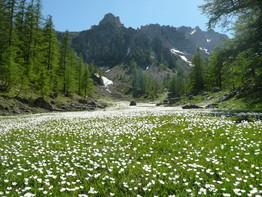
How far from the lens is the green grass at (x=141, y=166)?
7.94 m

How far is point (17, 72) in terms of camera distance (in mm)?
56344

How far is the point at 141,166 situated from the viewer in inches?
398

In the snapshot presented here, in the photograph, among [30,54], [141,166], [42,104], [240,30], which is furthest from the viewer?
[30,54]

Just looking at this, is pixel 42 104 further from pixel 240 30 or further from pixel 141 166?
pixel 141 166

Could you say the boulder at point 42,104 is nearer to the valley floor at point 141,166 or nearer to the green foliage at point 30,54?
the green foliage at point 30,54

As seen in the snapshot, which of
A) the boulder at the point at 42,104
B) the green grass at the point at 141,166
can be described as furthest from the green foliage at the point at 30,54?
the green grass at the point at 141,166

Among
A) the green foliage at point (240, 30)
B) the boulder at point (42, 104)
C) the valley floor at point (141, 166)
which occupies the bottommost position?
the valley floor at point (141, 166)

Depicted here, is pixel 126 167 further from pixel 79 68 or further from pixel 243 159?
pixel 79 68

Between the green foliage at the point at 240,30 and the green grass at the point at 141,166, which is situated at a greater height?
the green foliage at the point at 240,30

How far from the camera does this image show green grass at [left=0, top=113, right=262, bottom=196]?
313 inches

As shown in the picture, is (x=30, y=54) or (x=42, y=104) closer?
(x=42, y=104)

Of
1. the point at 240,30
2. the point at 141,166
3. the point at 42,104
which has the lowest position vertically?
the point at 141,166

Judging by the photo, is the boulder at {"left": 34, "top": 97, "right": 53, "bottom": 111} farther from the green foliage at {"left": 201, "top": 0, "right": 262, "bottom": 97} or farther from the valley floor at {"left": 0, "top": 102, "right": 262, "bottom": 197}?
the valley floor at {"left": 0, "top": 102, "right": 262, "bottom": 197}

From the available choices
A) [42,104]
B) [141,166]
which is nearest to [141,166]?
[141,166]
